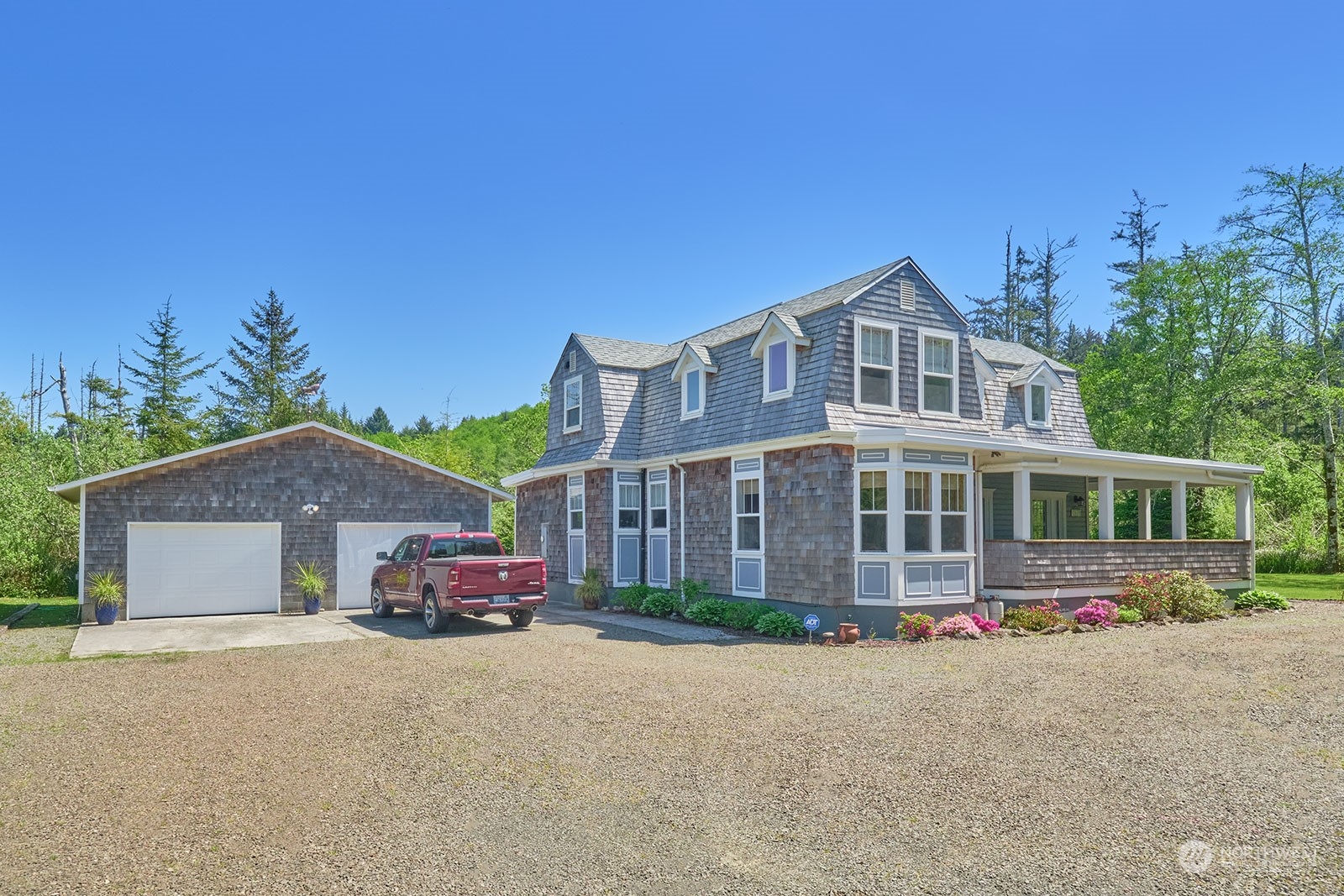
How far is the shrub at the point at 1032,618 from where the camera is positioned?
15.3 metres

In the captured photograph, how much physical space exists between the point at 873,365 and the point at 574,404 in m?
9.31

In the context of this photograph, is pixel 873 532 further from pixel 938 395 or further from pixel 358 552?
pixel 358 552

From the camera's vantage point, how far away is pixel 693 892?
4.70 meters

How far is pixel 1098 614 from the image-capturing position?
1597 cm

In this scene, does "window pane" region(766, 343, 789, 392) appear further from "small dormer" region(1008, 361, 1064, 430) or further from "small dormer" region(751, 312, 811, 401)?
"small dormer" region(1008, 361, 1064, 430)

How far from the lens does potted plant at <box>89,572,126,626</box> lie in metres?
17.6

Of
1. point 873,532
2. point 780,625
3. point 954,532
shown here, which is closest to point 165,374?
point 780,625

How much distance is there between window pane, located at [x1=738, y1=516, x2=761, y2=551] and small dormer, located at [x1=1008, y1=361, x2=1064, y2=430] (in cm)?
864

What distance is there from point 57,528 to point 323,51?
58.8 feet

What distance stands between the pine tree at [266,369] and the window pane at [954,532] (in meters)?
40.0

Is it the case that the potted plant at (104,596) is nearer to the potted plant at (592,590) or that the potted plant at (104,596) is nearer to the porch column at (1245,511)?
the potted plant at (592,590)

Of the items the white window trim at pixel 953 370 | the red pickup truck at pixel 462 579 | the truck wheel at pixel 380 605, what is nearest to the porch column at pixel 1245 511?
the white window trim at pixel 953 370

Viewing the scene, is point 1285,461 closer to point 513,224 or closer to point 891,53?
point 891,53

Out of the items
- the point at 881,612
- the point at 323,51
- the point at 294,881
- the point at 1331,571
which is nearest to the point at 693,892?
the point at 294,881
